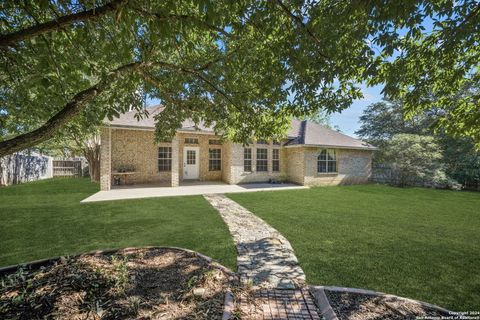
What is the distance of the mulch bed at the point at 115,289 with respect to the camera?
2246 millimetres

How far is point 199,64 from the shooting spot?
466cm

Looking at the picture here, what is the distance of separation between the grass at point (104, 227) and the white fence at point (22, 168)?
248 inches

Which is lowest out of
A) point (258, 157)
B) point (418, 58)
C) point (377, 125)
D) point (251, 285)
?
point (251, 285)

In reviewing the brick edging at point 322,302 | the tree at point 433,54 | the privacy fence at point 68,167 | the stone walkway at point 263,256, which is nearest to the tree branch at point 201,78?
the tree at point 433,54

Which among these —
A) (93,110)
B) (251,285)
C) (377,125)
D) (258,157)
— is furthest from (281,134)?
(377,125)

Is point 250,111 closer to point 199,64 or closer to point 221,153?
point 199,64

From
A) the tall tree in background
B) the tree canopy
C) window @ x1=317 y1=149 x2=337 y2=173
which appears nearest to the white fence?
→ the tree canopy

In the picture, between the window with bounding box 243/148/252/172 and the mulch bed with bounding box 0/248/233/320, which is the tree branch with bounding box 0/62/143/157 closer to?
the mulch bed with bounding box 0/248/233/320

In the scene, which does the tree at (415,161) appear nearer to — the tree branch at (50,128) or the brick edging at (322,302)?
the brick edging at (322,302)

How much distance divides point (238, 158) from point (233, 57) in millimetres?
9843

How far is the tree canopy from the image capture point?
2.68 metres

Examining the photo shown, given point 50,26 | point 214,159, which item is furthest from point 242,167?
point 50,26

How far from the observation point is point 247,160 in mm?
14445

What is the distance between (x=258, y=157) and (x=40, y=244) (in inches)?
468
